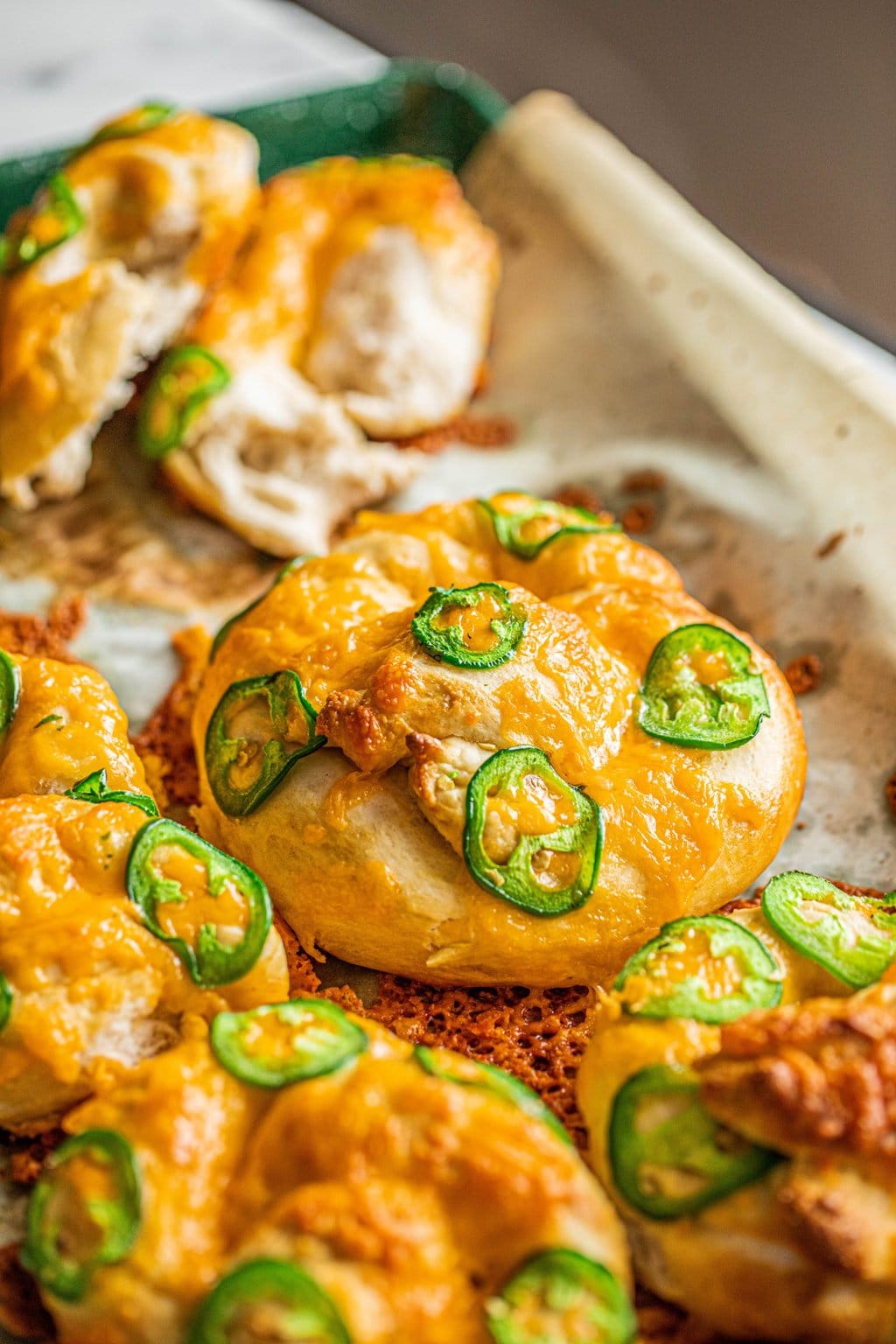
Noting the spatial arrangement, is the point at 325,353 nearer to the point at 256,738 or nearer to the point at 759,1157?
the point at 256,738

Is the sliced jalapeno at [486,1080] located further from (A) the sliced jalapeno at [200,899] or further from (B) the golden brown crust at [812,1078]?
(A) the sliced jalapeno at [200,899]

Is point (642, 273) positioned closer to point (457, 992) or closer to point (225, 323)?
point (225, 323)

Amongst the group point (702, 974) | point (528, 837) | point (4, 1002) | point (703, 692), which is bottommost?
point (4, 1002)

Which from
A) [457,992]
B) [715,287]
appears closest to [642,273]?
[715,287]

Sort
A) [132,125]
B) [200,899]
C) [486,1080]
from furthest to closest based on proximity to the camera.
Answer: [132,125], [200,899], [486,1080]

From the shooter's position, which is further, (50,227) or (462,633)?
(50,227)

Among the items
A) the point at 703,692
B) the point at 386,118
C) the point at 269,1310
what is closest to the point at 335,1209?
the point at 269,1310
